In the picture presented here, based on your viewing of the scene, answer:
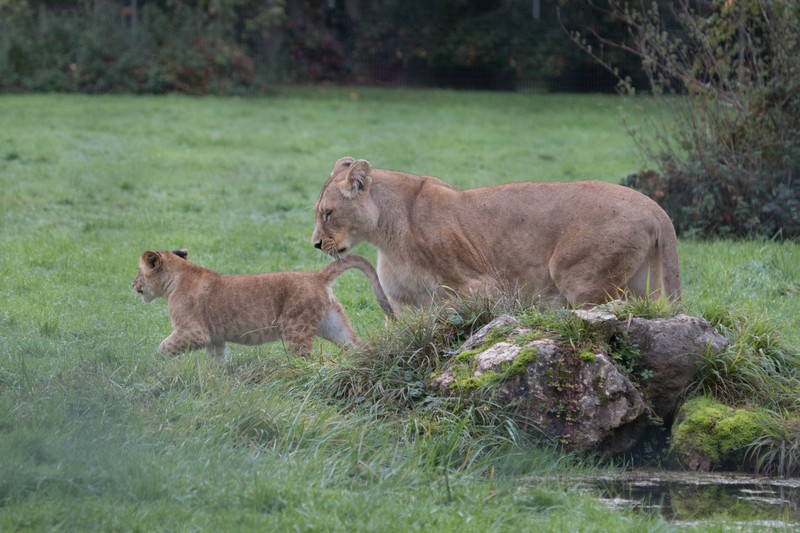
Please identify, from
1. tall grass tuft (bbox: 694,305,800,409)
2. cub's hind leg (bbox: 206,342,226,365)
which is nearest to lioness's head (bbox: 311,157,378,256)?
cub's hind leg (bbox: 206,342,226,365)

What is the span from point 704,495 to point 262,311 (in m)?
3.48

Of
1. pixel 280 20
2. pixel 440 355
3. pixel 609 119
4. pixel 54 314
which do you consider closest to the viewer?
pixel 440 355

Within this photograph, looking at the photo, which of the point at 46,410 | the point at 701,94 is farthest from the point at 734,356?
the point at 701,94

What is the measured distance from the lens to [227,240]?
12664 mm

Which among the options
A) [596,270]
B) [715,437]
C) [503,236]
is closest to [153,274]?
[503,236]

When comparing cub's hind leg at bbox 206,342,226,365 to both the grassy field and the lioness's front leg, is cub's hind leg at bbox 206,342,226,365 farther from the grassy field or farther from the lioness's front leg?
the grassy field

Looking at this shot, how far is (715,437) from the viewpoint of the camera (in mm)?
6496

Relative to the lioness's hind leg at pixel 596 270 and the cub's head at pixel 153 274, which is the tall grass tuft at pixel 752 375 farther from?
the cub's head at pixel 153 274

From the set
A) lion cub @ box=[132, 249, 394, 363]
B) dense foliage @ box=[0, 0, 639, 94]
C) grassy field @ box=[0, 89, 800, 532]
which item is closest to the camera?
grassy field @ box=[0, 89, 800, 532]

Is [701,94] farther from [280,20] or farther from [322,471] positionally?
[280,20]

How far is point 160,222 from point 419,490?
8.64m

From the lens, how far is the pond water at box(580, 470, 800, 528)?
567 centimetres

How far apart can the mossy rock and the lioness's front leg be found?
3.39 metres

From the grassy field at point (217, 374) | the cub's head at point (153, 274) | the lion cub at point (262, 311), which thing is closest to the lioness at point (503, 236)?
the lion cub at point (262, 311)
